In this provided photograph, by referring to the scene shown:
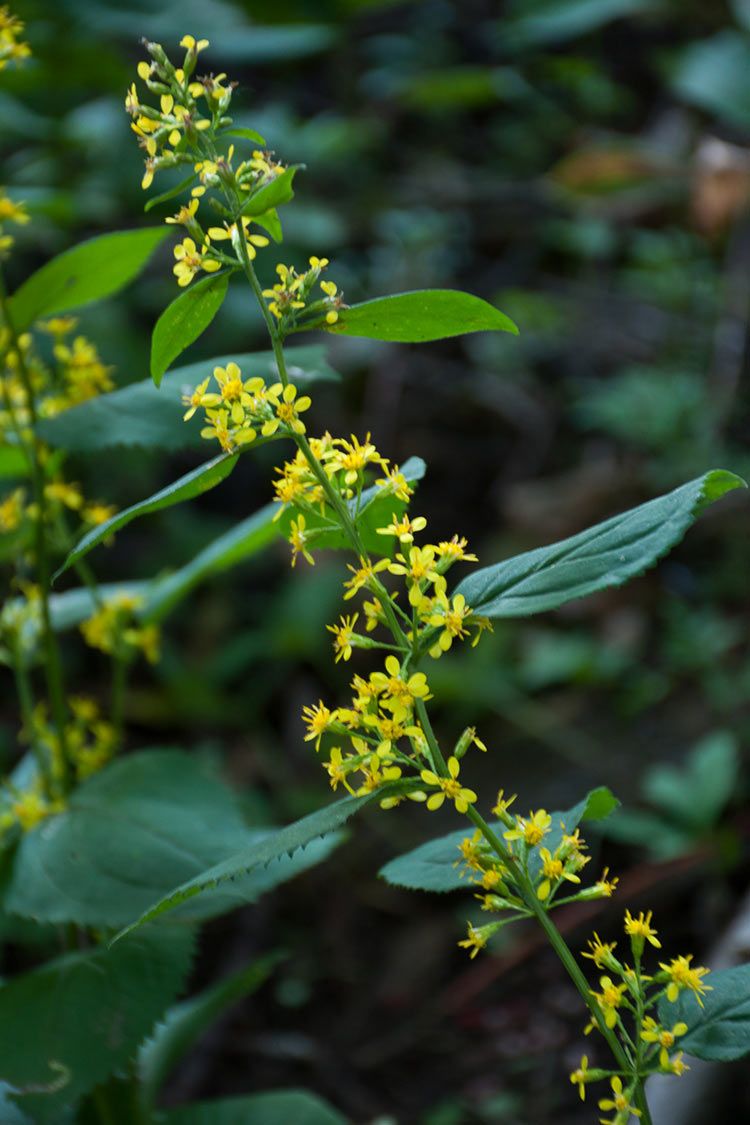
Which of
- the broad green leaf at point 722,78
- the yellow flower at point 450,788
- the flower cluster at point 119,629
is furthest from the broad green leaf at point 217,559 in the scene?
the broad green leaf at point 722,78

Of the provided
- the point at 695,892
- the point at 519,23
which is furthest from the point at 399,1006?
the point at 519,23

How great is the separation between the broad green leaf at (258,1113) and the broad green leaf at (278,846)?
848 millimetres

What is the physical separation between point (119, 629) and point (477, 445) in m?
2.70

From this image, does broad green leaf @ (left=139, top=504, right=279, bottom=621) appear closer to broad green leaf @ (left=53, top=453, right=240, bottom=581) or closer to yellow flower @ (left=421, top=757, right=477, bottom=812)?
broad green leaf @ (left=53, top=453, right=240, bottom=581)

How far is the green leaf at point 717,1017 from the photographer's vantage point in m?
1.12

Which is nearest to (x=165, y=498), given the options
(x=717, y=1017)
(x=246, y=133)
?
(x=246, y=133)

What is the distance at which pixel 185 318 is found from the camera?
121cm

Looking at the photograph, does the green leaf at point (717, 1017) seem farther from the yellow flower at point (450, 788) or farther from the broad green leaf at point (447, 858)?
the yellow flower at point (450, 788)

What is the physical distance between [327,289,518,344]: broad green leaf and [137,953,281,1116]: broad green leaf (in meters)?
0.98

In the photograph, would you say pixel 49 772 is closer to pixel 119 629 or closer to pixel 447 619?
pixel 119 629

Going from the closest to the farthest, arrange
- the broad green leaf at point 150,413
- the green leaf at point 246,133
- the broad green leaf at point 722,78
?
1. the green leaf at point 246,133
2. the broad green leaf at point 150,413
3. the broad green leaf at point 722,78

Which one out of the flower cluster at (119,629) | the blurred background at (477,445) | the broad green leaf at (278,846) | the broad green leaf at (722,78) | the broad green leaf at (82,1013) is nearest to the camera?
the broad green leaf at (278,846)

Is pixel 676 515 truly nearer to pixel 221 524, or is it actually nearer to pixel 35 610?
pixel 35 610

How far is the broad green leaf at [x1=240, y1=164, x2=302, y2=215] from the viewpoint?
1113mm
